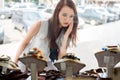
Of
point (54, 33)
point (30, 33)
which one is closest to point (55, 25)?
point (54, 33)

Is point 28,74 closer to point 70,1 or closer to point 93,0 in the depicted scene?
point 70,1

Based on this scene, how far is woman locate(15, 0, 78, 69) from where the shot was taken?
68.6 inches

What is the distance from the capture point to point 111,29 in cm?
225

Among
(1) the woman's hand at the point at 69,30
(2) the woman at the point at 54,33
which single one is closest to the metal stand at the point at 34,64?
(2) the woman at the point at 54,33

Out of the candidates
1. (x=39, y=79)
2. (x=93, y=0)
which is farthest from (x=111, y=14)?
(x=39, y=79)

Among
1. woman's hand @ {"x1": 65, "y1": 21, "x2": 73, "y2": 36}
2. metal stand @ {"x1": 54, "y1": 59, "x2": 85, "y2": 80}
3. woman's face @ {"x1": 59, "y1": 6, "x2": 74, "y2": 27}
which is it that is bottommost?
metal stand @ {"x1": 54, "y1": 59, "x2": 85, "y2": 80}

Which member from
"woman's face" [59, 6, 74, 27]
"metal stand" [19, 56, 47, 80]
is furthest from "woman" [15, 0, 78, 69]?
"metal stand" [19, 56, 47, 80]

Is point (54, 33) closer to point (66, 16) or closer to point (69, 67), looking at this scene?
point (66, 16)

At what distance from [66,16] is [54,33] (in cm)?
17

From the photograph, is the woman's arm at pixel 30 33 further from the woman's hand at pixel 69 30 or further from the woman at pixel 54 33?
the woman's hand at pixel 69 30

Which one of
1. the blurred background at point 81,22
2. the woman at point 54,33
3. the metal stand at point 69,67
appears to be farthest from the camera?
the blurred background at point 81,22

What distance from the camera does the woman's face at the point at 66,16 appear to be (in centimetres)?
175

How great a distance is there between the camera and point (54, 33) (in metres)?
1.79

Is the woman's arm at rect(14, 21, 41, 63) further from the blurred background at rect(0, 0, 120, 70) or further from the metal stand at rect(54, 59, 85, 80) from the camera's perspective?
the metal stand at rect(54, 59, 85, 80)
